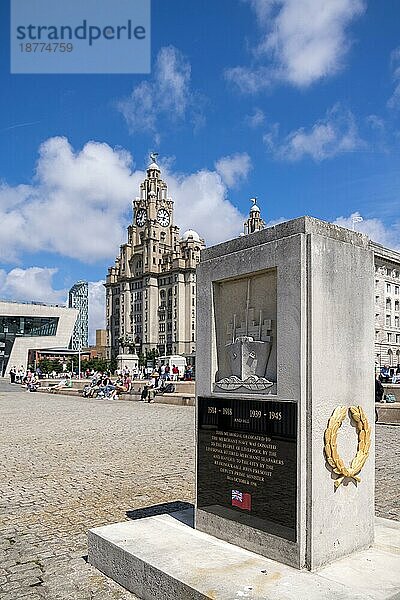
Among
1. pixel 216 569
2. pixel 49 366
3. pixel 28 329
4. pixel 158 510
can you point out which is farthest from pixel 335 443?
pixel 28 329

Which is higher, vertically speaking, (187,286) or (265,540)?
(187,286)

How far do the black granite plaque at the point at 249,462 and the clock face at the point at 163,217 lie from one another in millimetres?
148769

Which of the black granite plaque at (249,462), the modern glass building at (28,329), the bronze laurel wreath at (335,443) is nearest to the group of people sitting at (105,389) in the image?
the black granite plaque at (249,462)

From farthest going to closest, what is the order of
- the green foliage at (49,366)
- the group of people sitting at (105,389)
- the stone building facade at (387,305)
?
the stone building facade at (387,305) < the green foliage at (49,366) < the group of people sitting at (105,389)

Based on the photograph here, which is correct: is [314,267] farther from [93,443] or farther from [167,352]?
[167,352]

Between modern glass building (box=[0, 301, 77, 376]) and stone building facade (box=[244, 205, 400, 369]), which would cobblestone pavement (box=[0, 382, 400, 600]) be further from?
modern glass building (box=[0, 301, 77, 376])

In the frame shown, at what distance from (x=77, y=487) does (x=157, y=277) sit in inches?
5665

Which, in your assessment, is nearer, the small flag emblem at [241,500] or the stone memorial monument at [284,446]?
the stone memorial monument at [284,446]

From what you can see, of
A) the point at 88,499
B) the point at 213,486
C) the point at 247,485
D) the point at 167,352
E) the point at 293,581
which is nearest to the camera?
the point at 293,581

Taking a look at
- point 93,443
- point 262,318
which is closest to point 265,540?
point 262,318

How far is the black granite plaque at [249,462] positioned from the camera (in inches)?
205

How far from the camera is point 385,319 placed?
91688mm

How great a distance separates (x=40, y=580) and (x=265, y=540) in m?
2.26

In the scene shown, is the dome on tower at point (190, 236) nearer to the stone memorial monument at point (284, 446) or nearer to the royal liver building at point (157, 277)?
the royal liver building at point (157, 277)
